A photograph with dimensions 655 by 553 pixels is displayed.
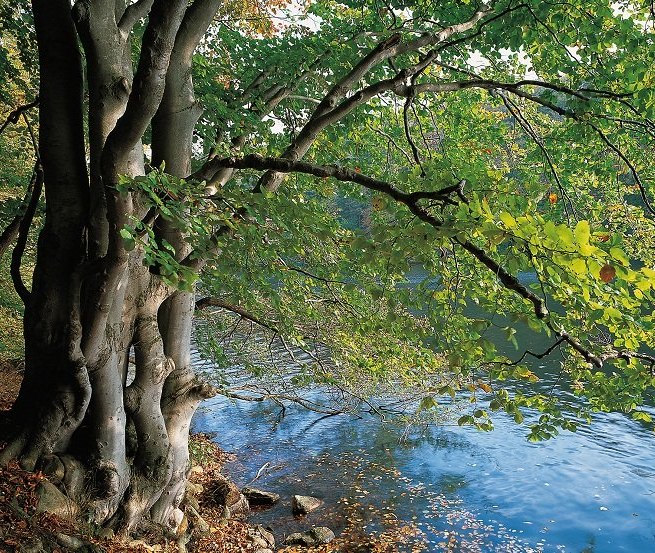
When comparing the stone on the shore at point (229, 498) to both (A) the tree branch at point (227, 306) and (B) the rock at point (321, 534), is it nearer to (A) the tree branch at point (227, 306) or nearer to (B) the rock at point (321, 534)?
(B) the rock at point (321, 534)

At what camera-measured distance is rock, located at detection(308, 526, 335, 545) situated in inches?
370

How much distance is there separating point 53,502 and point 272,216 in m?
3.32

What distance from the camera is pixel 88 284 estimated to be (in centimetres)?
490

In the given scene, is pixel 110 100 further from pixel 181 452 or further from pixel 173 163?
pixel 181 452

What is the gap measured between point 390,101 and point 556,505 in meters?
8.93

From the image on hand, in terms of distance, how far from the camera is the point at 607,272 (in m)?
2.46

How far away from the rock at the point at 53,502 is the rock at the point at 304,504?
650cm

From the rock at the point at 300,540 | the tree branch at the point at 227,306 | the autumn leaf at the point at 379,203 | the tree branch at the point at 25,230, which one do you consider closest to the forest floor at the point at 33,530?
the tree branch at the point at 25,230

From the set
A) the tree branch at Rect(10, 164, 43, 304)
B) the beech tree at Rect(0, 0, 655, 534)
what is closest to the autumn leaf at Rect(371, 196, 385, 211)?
the beech tree at Rect(0, 0, 655, 534)

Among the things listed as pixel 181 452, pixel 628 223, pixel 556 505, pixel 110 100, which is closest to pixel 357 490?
pixel 556 505

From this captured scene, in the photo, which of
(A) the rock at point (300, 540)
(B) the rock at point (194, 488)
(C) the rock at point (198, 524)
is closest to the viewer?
(C) the rock at point (198, 524)

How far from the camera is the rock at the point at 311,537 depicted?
929 cm

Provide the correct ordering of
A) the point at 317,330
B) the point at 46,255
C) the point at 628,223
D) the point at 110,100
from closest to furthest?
the point at 110,100 < the point at 46,255 < the point at 628,223 < the point at 317,330

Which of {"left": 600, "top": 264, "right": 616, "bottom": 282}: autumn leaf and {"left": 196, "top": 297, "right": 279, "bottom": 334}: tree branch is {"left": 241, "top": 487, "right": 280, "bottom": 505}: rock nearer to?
{"left": 196, "top": 297, "right": 279, "bottom": 334}: tree branch
